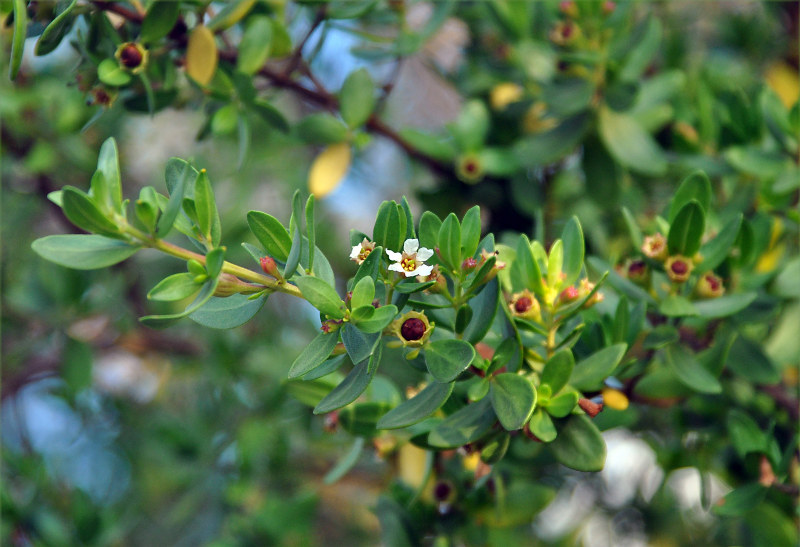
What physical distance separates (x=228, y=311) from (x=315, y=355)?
0.09m

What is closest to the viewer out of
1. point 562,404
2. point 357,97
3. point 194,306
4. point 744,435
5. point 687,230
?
point 194,306

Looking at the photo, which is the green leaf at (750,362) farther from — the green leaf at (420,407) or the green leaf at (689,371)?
the green leaf at (420,407)

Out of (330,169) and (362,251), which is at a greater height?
(362,251)

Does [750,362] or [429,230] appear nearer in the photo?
[429,230]

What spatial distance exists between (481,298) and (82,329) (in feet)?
3.97

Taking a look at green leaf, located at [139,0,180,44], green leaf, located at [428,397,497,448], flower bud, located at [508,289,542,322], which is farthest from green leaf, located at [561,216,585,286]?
green leaf, located at [139,0,180,44]

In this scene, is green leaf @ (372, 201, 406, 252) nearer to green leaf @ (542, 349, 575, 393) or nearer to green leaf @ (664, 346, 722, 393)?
green leaf @ (542, 349, 575, 393)

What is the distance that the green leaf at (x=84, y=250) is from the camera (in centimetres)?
59

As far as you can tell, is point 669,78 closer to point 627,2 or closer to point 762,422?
point 627,2

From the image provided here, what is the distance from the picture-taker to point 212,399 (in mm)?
1405

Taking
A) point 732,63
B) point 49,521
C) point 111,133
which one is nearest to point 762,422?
point 732,63

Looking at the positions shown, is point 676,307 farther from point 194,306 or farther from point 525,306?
point 194,306

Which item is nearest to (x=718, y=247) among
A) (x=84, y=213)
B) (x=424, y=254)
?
(x=424, y=254)

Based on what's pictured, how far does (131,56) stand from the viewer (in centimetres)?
81
